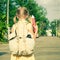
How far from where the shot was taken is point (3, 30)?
66.0ft

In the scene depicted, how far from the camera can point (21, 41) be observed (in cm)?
633

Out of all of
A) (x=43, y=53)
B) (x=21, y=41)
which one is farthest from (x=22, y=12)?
(x=43, y=53)

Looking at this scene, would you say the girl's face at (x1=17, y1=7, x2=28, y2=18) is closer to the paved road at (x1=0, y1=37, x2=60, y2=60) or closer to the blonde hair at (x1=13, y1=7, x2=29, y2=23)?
the blonde hair at (x1=13, y1=7, x2=29, y2=23)

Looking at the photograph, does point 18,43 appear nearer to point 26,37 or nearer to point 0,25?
point 26,37

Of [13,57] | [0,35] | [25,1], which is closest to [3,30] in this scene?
[0,35]

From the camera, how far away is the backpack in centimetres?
630

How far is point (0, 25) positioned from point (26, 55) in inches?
532

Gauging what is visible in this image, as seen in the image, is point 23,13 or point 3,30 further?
point 3,30

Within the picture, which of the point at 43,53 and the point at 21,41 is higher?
the point at 21,41

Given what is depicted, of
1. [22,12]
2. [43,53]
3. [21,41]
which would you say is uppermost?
[22,12]

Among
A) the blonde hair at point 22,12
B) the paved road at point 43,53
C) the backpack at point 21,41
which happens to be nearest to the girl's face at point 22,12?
the blonde hair at point 22,12

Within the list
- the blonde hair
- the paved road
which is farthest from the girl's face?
the paved road

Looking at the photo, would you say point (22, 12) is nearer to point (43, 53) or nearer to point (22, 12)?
point (22, 12)

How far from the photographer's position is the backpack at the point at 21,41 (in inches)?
248
